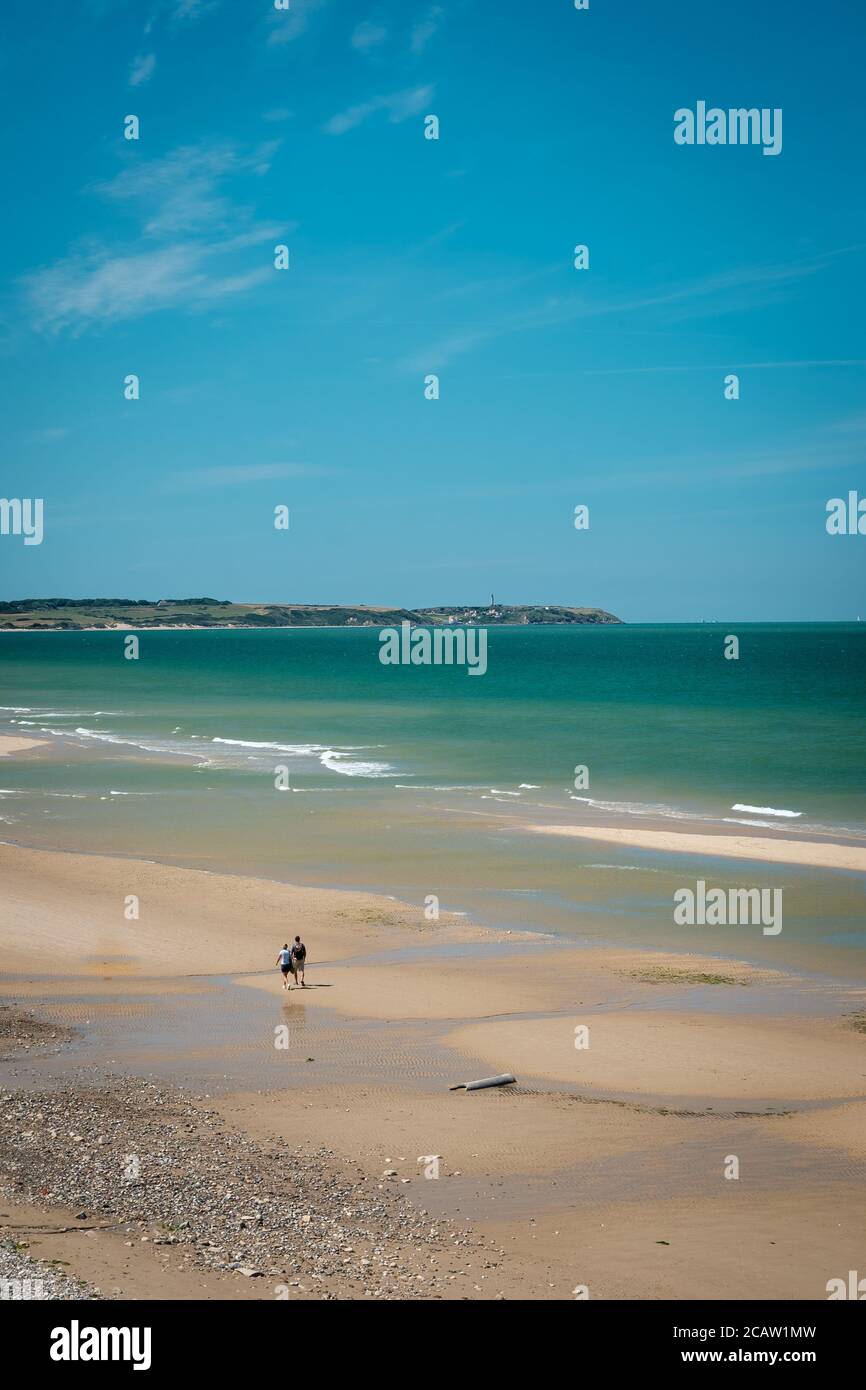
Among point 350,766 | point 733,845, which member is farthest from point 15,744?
point 733,845

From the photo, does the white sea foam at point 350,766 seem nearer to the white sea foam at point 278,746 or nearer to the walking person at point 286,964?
the white sea foam at point 278,746

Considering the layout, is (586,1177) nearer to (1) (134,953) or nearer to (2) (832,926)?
(1) (134,953)

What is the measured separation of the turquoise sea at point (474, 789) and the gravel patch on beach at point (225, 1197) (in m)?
11.8

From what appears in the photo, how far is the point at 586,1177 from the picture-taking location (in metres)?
11.5

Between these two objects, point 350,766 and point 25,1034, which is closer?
point 25,1034

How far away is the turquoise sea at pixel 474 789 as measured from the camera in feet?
85.0

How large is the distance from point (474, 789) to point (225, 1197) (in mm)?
31571

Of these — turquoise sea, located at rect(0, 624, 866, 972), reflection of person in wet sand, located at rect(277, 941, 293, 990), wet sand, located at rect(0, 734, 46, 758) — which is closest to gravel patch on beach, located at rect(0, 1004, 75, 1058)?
reflection of person in wet sand, located at rect(277, 941, 293, 990)

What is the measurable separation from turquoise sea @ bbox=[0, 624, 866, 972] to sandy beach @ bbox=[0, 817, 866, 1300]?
12.9 ft

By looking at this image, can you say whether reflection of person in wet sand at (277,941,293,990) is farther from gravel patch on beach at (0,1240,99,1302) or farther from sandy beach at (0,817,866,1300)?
gravel patch on beach at (0,1240,99,1302)

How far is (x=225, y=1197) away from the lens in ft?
33.9

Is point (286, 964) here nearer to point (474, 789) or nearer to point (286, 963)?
point (286, 963)

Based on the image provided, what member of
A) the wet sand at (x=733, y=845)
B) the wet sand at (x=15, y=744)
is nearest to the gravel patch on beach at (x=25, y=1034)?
the wet sand at (x=733, y=845)
